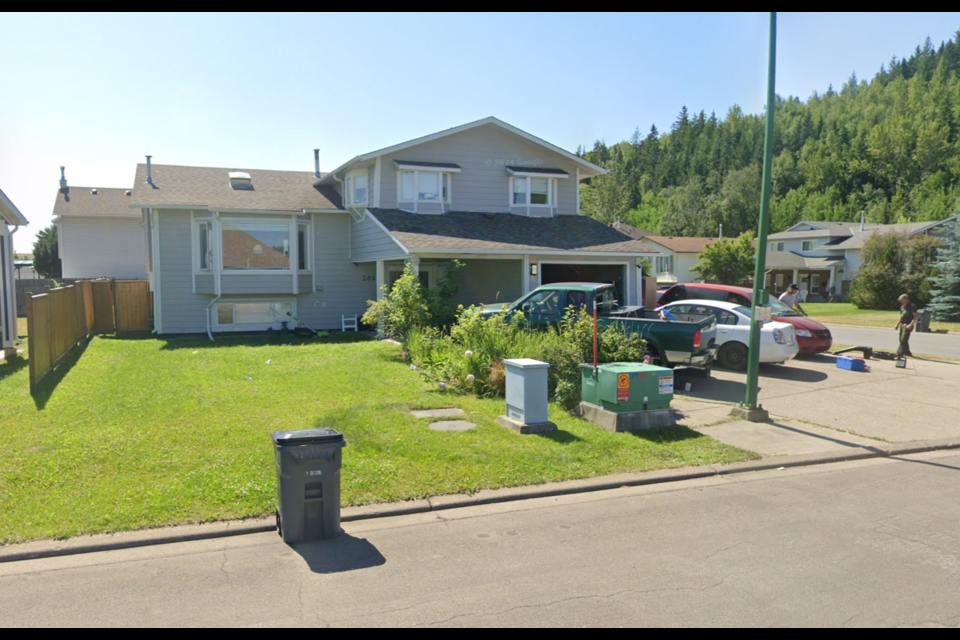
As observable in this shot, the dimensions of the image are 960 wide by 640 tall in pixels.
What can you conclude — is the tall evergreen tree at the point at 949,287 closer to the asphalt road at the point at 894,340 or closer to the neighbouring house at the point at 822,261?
the asphalt road at the point at 894,340

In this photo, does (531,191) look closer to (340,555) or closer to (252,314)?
(252,314)

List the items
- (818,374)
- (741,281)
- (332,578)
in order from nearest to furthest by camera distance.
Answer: (332,578)
(818,374)
(741,281)

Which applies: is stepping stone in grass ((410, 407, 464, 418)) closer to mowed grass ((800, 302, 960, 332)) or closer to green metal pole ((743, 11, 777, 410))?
green metal pole ((743, 11, 777, 410))

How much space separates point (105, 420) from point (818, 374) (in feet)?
43.9

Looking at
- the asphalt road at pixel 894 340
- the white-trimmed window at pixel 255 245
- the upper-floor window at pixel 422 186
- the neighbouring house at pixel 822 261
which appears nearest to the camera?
the asphalt road at pixel 894 340

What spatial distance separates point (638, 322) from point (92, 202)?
30176 millimetres

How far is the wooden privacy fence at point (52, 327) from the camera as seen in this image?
10.7 m

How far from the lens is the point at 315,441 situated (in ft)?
17.7

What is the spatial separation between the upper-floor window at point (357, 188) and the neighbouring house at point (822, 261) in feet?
137

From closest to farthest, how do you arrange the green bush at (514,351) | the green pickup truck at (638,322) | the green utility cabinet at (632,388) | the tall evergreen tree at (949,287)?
the green utility cabinet at (632,388) → the green bush at (514,351) → the green pickup truck at (638,322) → the tall evergreen tree at (949,287)

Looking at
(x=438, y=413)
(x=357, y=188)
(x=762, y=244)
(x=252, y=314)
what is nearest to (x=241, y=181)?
(x=357, y=188)

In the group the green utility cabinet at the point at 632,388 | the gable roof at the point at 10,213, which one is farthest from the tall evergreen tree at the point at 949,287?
the gable roof at the point at 10,213

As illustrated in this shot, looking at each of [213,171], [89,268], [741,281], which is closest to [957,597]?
[213,171]
